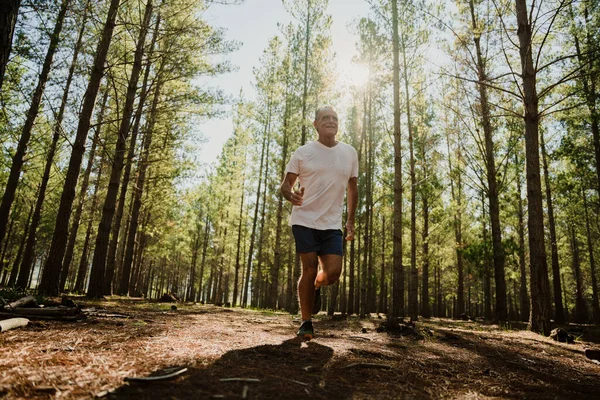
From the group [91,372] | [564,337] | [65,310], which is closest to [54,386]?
[91,372]

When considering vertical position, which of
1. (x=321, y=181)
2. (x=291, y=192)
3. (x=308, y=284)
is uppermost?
(x=321, y=181)

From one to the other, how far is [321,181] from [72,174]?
722cm

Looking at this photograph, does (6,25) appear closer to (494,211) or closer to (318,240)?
(318,240)

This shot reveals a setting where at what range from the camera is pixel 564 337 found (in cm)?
566

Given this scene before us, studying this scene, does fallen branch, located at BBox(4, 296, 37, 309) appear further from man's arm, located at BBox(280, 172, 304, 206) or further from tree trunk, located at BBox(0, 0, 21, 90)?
→ man's arm, located at BBox(280, 172, 304, 206)

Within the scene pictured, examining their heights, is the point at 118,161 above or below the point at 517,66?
below

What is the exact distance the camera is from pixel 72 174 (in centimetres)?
826

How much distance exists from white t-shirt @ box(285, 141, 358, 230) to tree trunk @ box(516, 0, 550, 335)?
5.02 m

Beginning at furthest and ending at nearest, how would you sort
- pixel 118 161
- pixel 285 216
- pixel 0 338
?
pixel 285 216 < pixel 118 161 < pixel 0 338

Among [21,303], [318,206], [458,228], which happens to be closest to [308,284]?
[318,206]

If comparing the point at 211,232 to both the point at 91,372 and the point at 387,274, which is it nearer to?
the point at 387,274

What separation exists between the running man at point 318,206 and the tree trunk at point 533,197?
4861 mm

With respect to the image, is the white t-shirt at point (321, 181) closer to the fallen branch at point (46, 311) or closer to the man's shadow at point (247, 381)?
the man's shadow at point (247, 381)

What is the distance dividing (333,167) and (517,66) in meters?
13.1
